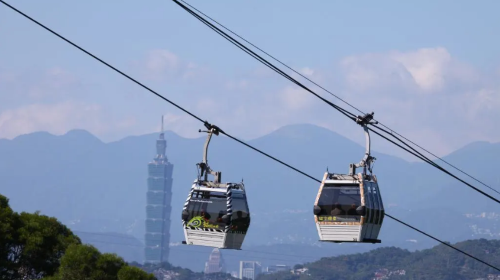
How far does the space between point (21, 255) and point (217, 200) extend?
127 ft

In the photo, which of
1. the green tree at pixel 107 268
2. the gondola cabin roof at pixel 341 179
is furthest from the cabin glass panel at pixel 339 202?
the green tree at pixel 107 268

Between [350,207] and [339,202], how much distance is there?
37cm

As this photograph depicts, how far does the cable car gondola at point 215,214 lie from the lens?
33469mm

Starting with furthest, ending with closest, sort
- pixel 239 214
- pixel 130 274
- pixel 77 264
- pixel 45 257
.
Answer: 1. pixel 45 257
2. pixel 130 274
3. pixel 77 264
4. pixel 239 214

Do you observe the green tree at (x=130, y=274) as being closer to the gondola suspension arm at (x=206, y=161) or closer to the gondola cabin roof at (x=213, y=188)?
the gondola cabin roof at (x=213, y=188)

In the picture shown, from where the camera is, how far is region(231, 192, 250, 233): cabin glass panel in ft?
110

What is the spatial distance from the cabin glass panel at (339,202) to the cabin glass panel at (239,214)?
2504 mm

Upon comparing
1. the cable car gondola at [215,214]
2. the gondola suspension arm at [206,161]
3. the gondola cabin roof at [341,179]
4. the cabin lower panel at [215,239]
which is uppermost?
the gondola suspension arm at [206,161]

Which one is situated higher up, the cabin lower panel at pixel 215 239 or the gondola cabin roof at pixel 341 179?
the gondola cabin roof at pixel 341 179

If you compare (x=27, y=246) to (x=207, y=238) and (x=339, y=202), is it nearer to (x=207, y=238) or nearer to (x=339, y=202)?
(x=207, y=238)

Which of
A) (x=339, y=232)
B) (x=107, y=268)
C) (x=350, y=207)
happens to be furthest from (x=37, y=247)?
(x=350, y=207)

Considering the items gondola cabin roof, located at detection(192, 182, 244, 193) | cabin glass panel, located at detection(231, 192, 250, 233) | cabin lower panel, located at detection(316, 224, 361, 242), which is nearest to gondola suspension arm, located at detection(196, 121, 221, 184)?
gondola cabin roof, located at detection(192, 182, 244, 193)

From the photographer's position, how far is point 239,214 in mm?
33844

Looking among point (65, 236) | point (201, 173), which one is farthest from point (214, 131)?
point (65, 236)
